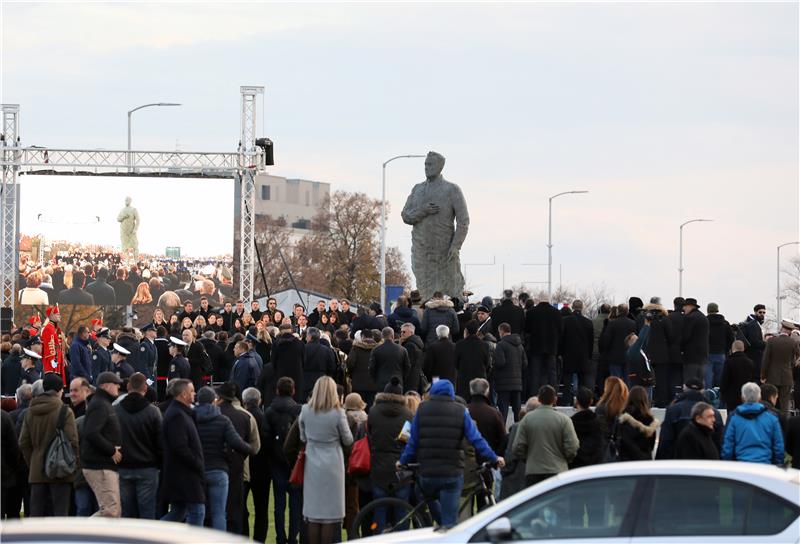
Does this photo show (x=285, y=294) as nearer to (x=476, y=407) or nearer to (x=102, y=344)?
(x=102, y=344)

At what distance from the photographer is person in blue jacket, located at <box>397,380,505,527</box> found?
15414 millimetres

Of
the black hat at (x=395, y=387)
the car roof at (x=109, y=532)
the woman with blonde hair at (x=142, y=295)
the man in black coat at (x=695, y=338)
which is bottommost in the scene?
the car roof at (x=109, y=532)

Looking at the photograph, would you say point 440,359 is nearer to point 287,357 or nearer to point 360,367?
point 360,367

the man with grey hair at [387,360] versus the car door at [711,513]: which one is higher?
the man with grey hair at [387,360]

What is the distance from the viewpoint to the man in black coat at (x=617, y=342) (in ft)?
85.7

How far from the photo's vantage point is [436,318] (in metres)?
26.1

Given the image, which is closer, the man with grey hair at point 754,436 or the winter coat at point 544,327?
the man with grey hair at point 754,436

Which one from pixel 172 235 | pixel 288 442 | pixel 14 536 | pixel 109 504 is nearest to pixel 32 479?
pixel 109 504

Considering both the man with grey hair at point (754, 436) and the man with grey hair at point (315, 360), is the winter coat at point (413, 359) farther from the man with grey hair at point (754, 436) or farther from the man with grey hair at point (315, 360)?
Result: the man with grey hair at point (754, 436)

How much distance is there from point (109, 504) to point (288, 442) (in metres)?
1.95

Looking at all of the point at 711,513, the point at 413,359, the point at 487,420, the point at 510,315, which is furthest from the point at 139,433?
the point at 510,315

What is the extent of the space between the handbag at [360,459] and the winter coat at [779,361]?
11.0 metres

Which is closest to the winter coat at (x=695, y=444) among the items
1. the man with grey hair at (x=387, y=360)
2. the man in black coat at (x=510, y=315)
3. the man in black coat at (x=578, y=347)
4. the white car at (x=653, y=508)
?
the white car at (x=653, y=508)

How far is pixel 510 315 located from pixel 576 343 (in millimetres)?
1248
